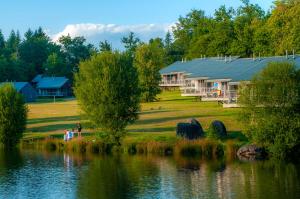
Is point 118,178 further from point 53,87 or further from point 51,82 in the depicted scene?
point 51,82

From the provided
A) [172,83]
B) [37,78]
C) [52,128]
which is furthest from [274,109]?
[37,78]

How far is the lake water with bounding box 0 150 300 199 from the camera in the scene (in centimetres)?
3738

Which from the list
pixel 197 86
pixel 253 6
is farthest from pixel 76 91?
pixel 253 6

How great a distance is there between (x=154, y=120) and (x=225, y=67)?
26011mm

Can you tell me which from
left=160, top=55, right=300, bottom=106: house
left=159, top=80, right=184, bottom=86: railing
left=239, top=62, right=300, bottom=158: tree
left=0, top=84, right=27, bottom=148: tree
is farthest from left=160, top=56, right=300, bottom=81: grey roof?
left=0, top=84, right=27, bottom=148: tree

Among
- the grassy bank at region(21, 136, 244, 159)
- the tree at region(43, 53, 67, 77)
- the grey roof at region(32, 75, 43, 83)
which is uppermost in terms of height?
the tree at region(43, 53, 67, 77)

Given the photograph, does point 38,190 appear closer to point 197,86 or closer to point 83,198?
point 83,198

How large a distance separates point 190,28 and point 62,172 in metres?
110

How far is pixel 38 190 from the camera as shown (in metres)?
39.1

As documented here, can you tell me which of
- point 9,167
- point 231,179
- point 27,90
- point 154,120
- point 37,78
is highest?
point 37,78

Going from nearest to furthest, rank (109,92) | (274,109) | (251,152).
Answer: (251,152) → (274,109) → (109,92)

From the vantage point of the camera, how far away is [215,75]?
90.3 meters

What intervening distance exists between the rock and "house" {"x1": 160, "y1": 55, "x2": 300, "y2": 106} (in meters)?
19.8

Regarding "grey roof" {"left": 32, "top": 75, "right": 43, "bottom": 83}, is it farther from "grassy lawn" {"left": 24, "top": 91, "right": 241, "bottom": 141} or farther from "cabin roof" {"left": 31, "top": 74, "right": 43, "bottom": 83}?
"grassy lawn" {"left": 24, "top": 91, "right": 241, "bottom": 141}
